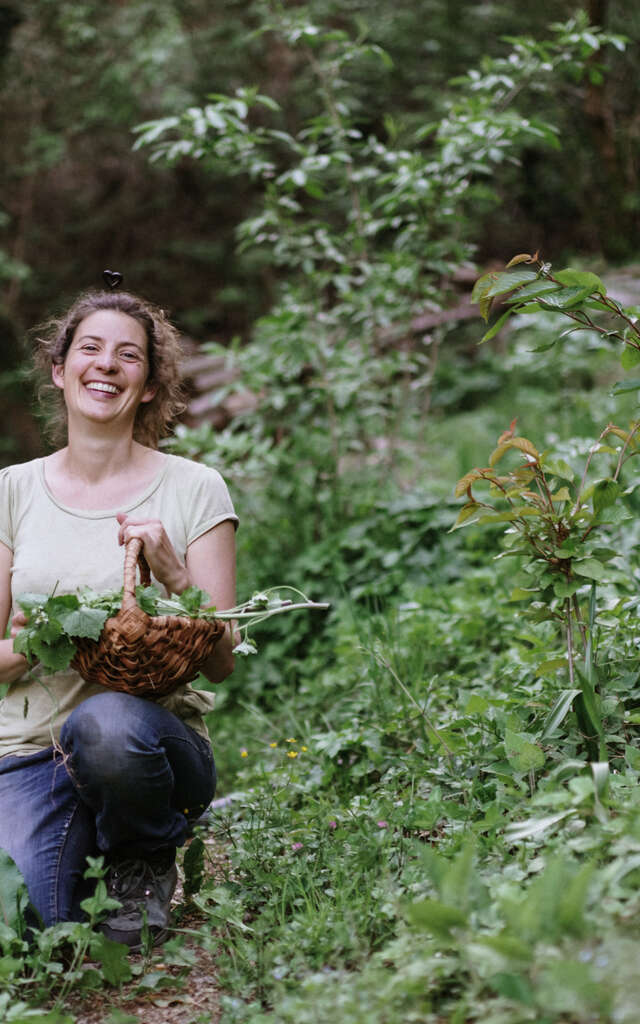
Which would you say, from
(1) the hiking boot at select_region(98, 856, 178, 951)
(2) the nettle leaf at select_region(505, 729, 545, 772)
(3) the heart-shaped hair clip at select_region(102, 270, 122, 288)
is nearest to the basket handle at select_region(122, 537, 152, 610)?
(1) the hiking boot at select_region(98, 856, 178, 951)

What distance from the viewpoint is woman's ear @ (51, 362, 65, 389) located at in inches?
96.3

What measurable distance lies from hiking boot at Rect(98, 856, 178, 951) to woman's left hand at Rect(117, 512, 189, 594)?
0.60 meters

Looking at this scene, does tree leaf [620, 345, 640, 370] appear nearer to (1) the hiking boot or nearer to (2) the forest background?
(2) the forest background

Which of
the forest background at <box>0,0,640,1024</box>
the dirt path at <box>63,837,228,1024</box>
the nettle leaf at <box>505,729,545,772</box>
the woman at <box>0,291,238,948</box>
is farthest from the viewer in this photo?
the woman at <box>0,291,238,948</box>

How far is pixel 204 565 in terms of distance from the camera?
218 cm

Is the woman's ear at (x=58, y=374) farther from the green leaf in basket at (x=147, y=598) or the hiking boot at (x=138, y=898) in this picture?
the hiking boot at (x=138, y=898)

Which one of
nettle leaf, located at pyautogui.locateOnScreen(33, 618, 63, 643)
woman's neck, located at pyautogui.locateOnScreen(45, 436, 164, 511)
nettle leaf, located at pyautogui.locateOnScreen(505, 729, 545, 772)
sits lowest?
nettle leaf, located at pyautogui.locateOnScreen(505, 729, 545, 772)

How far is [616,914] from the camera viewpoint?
1.31m

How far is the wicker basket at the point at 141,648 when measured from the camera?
1.74 m

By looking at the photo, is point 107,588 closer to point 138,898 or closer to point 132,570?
point 132,570

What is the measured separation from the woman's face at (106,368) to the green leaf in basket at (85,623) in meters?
0.66

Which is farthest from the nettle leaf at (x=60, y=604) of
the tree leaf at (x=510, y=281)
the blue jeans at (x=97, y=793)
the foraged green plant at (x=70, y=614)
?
the tree leaf at (x=510, y=281)

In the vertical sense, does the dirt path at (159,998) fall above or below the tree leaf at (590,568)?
below

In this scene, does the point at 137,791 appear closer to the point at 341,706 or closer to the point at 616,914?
the point at 616,914
